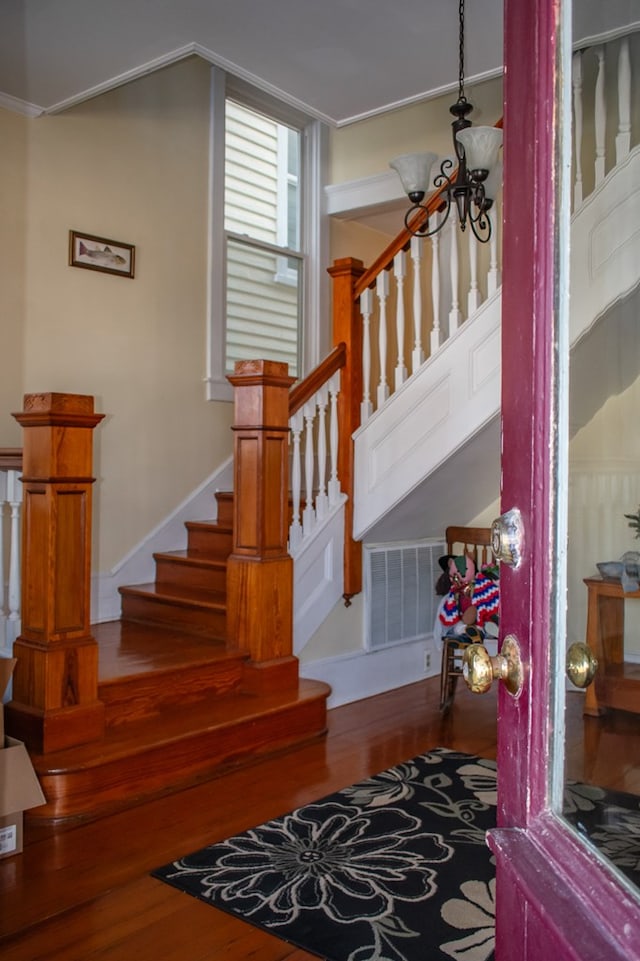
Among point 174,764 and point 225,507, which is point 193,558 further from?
point 174,764

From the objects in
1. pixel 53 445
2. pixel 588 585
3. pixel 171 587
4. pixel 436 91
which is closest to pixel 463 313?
pixel 436 91

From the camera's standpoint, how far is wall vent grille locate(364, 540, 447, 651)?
4.61m

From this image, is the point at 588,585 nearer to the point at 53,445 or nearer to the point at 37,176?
the point at 53,445

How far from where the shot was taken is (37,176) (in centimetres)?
426

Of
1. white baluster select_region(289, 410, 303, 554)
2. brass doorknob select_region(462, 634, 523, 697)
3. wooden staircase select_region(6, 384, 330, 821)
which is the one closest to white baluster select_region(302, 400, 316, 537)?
white baluster select_region(289, 410, 303, 554)

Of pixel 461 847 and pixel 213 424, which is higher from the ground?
pixel 213 424

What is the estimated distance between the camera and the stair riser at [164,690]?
3260 mm

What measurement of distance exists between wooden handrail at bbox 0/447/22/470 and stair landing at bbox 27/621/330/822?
89 centimetres

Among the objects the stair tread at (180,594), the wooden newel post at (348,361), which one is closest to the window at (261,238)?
the wooden newel post at (348,361)

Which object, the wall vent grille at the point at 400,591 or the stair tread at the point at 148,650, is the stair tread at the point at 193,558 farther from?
the wall vent grille at the point at 400,591

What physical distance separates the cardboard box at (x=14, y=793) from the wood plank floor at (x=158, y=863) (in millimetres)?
57

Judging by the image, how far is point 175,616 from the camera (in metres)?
4.30

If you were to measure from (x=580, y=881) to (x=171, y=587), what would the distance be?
3931 mm

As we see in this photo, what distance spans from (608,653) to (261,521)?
2924 millimetres
